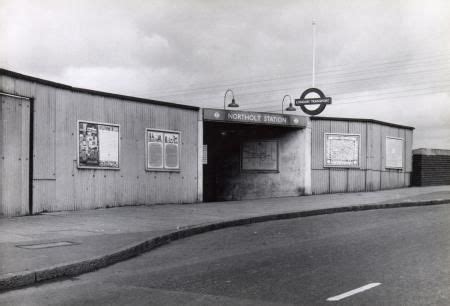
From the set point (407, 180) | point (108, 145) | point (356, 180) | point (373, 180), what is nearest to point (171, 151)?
point (108, 145)

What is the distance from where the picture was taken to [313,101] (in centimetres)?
2483

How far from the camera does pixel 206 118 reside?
65.9ft

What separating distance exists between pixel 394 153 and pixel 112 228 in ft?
57.6

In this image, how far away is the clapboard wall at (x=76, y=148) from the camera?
14.5 meters

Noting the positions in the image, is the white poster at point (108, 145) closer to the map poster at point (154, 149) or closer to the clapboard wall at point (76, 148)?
the clapboard wall at point (76, 148)

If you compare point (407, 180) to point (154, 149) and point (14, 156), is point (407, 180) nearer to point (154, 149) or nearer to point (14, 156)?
point (154, 149)

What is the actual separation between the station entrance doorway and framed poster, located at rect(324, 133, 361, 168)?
4.25 feet

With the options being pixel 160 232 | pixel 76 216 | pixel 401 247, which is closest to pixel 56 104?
pixel 76 216

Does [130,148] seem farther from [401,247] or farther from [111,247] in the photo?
[401,247]

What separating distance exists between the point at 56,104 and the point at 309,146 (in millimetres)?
11611

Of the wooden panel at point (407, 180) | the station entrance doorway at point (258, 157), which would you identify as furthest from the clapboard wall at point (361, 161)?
the station entrance doorway at point (258, 157)

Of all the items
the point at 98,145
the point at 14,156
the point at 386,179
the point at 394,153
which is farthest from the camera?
the point at 394,153

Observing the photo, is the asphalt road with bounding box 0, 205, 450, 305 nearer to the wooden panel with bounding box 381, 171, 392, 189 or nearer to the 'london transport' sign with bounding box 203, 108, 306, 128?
the 'london transport' sign with bounding box 203, 108, 306, 128

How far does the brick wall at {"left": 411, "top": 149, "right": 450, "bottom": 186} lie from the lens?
88.5 feet
